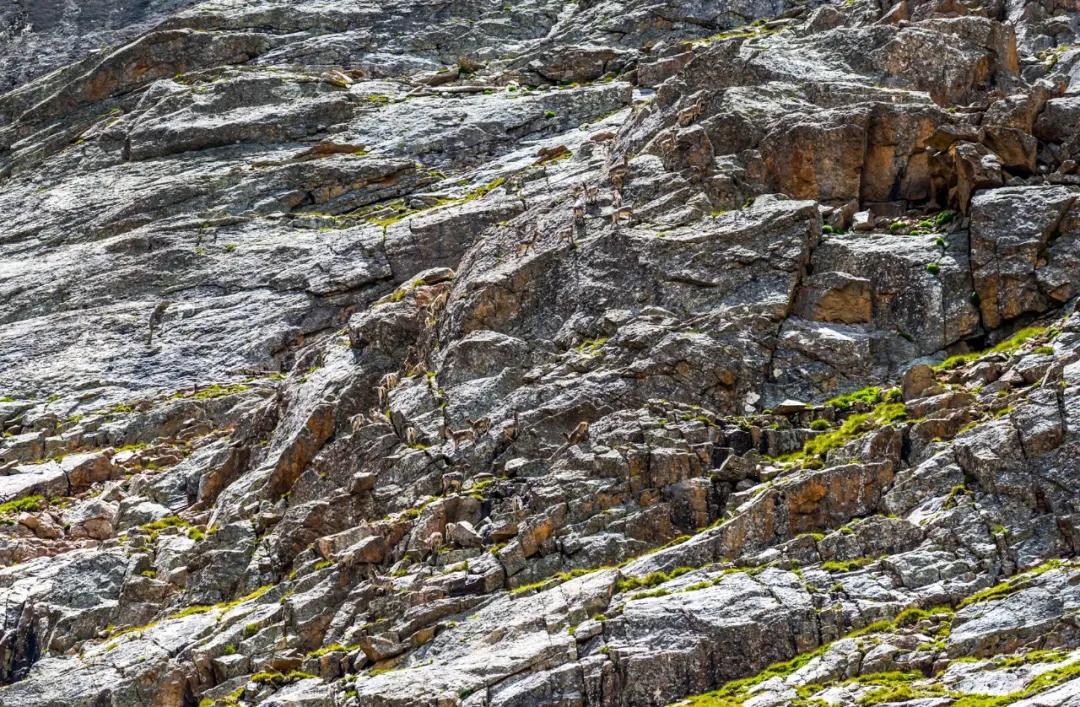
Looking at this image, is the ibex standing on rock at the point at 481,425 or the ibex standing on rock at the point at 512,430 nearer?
the ibex standing on rock at the point at 512,430

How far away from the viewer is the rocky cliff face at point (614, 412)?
33.0 metres

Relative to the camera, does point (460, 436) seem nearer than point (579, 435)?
No

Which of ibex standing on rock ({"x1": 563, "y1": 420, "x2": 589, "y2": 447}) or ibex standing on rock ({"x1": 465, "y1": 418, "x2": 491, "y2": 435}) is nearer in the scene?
ibex standing on rock ({"x1": 563, "y1": 420, "x2": 589, "y2": 447})

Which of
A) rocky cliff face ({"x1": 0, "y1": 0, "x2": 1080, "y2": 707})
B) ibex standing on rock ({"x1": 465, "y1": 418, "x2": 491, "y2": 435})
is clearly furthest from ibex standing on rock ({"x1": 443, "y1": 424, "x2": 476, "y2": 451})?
rocky cliff face ({"x1": 0, "y1": 0, "x2": 1080, "y2": 707})

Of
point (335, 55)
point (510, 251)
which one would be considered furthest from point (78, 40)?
point (510, 251)

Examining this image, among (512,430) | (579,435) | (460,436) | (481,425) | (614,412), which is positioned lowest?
(460,436)

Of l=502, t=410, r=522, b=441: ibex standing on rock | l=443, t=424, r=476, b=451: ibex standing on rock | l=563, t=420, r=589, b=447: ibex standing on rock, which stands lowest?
l=443, t=424, r=476, b=451: ibex standing on rock

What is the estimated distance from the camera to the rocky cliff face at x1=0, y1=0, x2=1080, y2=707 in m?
33.0

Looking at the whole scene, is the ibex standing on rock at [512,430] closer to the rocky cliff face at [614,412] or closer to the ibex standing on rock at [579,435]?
the rocky cliff face at [614,412]

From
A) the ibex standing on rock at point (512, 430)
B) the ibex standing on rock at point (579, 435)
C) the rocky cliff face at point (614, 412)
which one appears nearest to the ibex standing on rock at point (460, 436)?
the rocky cliff face at point (614, 412)

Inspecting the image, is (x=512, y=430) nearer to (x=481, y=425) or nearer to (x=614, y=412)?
(x=481, y=425)

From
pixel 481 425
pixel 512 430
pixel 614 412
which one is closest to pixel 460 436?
pixel 481 425

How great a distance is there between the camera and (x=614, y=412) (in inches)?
1614

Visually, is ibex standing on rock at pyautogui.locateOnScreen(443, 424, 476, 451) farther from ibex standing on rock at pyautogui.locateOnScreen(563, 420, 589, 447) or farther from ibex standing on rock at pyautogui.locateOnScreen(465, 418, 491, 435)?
ibex standing on rock at pyautogui.locateOnScreen(563, 420, 589, 447)
